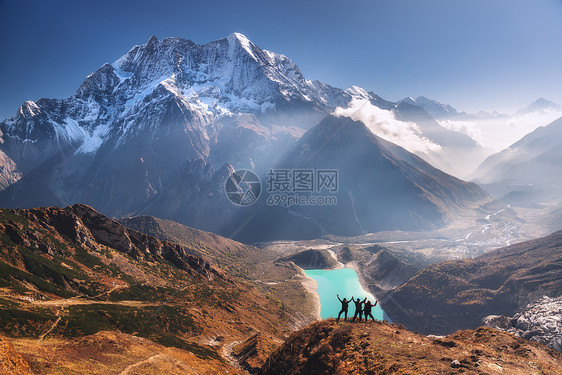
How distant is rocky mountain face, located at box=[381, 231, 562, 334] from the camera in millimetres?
120438

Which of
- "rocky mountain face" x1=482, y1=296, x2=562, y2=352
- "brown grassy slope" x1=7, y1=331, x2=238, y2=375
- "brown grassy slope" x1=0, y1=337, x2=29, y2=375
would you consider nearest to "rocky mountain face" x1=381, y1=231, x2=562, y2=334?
"rocky mountain face" x1=482, y1=296, x2=562, y2=352

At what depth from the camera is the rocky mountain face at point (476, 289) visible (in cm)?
12044

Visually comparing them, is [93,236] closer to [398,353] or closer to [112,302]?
[112,302]

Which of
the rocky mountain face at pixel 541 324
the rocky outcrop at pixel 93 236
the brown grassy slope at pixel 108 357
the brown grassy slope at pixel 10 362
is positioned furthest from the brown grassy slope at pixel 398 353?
the rocky outcrop at pixel 93 236

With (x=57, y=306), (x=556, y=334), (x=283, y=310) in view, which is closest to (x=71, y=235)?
(x=57, y=306)

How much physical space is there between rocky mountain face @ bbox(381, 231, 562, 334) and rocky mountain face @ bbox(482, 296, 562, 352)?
22.2m

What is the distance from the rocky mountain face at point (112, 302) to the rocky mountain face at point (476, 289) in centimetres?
5281

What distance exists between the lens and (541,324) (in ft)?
272

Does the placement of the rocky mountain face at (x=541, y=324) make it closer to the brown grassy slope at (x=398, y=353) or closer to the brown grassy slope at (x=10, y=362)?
the brown grassy slope at (x=398, y=353)

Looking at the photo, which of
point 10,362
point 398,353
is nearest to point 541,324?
point 398,353

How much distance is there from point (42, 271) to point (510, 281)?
573 ft

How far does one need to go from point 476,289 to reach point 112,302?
152795 millimetres

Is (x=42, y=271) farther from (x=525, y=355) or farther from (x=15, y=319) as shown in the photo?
(x=525, y=355)

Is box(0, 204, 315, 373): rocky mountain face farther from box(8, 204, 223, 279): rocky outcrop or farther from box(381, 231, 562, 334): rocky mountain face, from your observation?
box(381, 231, 562, 334): rocky mountain face
